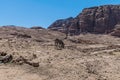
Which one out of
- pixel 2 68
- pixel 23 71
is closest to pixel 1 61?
pixel 2 68

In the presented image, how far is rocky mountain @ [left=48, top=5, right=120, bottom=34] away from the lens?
318 ft

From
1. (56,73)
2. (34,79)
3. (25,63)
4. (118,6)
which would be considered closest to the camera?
(34,79)

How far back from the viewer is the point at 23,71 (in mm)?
15555

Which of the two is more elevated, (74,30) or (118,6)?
(118,6)

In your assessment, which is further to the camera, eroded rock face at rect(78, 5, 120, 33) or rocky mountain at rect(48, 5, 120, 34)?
eroded rock face at rect(78, 5, 120, 33)

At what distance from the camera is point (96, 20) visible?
101m

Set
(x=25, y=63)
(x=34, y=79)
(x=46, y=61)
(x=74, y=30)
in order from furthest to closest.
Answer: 1. (x=74, y=30)
2. (x=46, y=61)
3. (x=25, y=63)
4. (x=34, y=79)

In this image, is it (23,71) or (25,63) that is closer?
(23,71)

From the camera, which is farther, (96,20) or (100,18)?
(100,18)

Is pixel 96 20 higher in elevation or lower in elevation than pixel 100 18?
lower

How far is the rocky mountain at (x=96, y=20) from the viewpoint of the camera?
97.1 metres

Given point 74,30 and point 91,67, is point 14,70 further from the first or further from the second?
point 74,30

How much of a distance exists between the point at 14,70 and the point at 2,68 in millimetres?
836

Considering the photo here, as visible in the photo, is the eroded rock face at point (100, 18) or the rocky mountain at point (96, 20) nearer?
the rocky mountain at point (96, 20)
